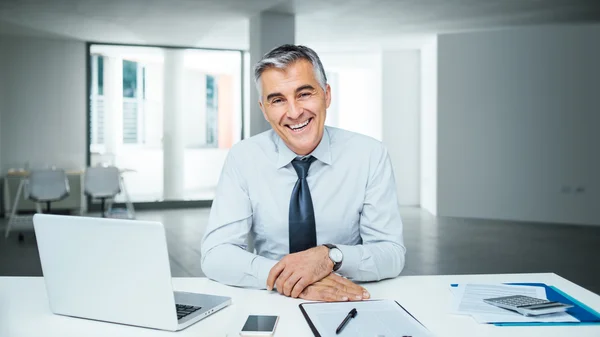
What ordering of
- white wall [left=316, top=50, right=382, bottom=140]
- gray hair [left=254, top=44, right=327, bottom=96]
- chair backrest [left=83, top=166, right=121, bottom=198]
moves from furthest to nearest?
white wall [left=316, top=50, right=382, bottom=140] < chair backrest [left=83, top=166, right=121, bottom=198] < gray hair [left=254, top=44, right=327, bottom=96]

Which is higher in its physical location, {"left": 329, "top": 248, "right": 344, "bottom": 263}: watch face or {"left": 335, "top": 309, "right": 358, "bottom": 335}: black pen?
{"left": 329, "top": 248, "right": 344, "bottom": 263}: watch face

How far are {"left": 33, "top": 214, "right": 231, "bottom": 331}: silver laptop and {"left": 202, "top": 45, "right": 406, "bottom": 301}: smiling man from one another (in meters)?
0.54

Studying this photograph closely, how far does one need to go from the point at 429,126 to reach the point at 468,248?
382cm

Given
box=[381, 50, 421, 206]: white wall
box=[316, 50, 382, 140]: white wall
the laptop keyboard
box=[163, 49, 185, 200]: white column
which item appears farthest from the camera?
box=[316, 50, 382, 140]: white wall

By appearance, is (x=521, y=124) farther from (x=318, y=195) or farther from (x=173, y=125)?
(x=318, y=195)

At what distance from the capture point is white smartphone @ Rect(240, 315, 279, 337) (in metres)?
1.33

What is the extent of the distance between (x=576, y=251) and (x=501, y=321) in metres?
5.87

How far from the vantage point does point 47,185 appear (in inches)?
307

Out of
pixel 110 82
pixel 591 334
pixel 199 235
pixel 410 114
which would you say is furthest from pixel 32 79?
pixel 591 334

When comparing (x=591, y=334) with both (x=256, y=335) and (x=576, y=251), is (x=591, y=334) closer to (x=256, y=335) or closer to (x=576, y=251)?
(x=256, y=335)

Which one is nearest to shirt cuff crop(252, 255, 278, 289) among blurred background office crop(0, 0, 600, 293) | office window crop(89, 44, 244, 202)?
blurred background office crop(0, 0, 600, 293)

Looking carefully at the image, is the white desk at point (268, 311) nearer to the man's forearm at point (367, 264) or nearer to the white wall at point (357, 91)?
the man's forearm at point (367, 264)

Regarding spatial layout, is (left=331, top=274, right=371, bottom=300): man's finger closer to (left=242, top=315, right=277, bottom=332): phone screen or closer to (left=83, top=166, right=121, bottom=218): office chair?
(left=242, top=315, right=277, bottom=332): phone screen

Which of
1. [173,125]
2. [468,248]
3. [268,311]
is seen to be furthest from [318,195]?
[173,125]
